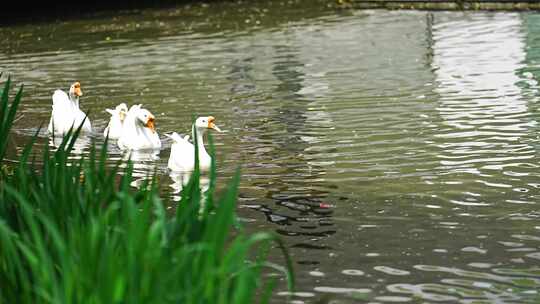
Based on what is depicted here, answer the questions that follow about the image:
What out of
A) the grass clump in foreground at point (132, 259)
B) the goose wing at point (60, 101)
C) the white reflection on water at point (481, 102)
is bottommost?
the white reflection on water at point (481, 102)

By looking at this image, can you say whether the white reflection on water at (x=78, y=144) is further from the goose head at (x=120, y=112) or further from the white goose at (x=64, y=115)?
the goose head at (x=120, y=112)

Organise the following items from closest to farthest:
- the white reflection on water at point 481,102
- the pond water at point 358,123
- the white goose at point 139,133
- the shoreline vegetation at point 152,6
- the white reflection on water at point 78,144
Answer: the pond water at point 358,123 < the white reflection on water at point 481,102 < the white reflection on water at point 78,144 < the white goose at point 139,133 < the shoreline vegetation at point 152,6

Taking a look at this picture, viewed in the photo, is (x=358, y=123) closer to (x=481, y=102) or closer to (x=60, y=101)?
(x=481, y=102)

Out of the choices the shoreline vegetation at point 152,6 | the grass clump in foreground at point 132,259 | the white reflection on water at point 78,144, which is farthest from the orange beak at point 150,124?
the shoreline vegetation at point 152,6

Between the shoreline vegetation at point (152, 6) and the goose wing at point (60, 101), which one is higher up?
the goose wing at point (60, 101)

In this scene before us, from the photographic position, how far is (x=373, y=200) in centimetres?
995

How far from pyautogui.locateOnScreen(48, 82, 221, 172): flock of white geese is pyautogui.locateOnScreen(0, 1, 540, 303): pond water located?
0.19 meters

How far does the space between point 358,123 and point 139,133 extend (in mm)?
2333

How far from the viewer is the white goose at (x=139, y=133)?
13.3 metres

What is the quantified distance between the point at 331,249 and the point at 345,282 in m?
0.83

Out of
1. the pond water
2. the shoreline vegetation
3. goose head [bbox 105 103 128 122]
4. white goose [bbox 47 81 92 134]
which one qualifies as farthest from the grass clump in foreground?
the shoreline vegetation

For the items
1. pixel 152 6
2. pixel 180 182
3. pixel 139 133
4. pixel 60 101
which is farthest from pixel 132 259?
pixel 152 6

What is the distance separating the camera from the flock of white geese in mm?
11977

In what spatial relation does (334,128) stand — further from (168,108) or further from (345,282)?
(345,282)
